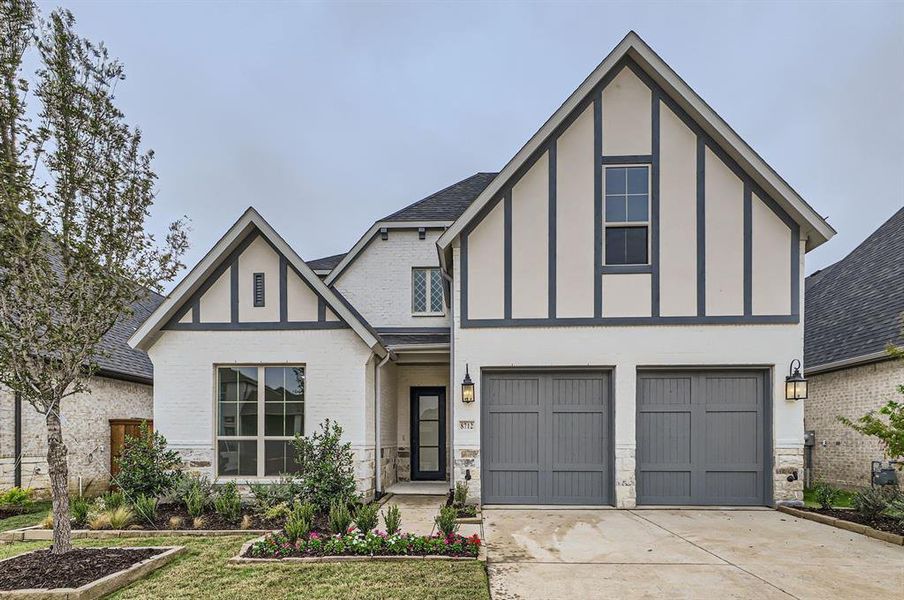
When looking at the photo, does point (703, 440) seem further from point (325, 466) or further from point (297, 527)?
point (297, 527)

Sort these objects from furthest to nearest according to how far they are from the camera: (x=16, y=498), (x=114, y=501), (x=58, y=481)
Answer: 1. (x=16, y=498)
2. (x=114, y=501)
3. (x=58, y=481)

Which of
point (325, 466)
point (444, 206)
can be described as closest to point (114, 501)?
point (325, 466)

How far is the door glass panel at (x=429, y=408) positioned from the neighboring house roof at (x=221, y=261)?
11.8ft

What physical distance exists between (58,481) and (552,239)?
25.2 feet

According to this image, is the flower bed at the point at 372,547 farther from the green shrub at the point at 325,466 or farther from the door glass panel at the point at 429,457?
the door glass panel at the point at 429,457

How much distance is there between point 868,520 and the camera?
7582 millimetres

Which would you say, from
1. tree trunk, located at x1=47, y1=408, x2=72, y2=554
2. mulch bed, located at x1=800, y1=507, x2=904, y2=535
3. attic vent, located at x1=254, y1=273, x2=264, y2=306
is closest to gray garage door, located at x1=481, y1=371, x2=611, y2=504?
mulch bed, located at x1=800, y1=507, x2=904, y2=535

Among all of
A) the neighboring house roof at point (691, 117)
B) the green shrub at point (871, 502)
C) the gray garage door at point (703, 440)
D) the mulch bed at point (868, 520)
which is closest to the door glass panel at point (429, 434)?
the gray garage door at point (703, 440)

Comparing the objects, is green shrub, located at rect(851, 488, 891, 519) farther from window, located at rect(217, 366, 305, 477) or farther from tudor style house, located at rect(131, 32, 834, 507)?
window, located at rect(217, 366, 305, 477)

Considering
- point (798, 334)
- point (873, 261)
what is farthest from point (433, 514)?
point (873, 261)

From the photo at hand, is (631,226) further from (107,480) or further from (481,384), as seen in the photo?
(107,480)

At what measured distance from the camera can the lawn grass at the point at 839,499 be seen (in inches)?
364

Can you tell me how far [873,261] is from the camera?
13828 millimetres

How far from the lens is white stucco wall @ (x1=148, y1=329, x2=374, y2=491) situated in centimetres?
940
